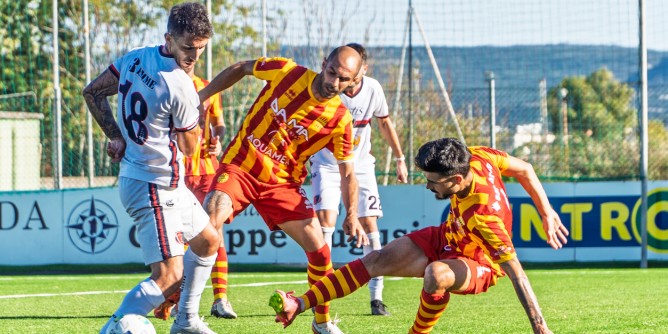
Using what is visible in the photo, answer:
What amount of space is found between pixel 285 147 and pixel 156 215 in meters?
1.90

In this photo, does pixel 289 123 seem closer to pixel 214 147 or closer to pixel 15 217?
pixel 214 147

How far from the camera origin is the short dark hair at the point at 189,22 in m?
5.63

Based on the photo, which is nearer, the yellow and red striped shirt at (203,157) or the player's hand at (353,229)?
the player's hand at (353,229)

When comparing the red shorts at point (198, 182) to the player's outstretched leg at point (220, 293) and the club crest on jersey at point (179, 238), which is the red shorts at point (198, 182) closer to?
→ the player's outstretched leg at point (220, 293)

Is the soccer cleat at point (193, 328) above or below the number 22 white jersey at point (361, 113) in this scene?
below

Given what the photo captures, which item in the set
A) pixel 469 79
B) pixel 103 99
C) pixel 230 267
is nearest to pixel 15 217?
pixel 230 267

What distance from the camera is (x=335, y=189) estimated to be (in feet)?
30.3

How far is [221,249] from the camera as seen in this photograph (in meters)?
8.91

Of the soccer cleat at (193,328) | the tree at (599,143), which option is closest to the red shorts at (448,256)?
the soccer cleat at (193,328)

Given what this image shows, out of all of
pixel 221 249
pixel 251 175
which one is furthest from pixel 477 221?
pixel 221 249

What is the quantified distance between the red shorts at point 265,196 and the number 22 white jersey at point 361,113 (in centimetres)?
177

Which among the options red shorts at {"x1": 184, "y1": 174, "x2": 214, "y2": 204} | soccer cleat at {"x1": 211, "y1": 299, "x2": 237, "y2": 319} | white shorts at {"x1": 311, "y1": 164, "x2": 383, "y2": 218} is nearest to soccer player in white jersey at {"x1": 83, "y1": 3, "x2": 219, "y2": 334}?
soccer cleat at {"x1": 211, "y1": 299, "x2": 237, "y2": 319}

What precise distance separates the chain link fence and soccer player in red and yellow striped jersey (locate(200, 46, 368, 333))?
7908mm

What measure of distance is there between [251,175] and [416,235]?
139cm
